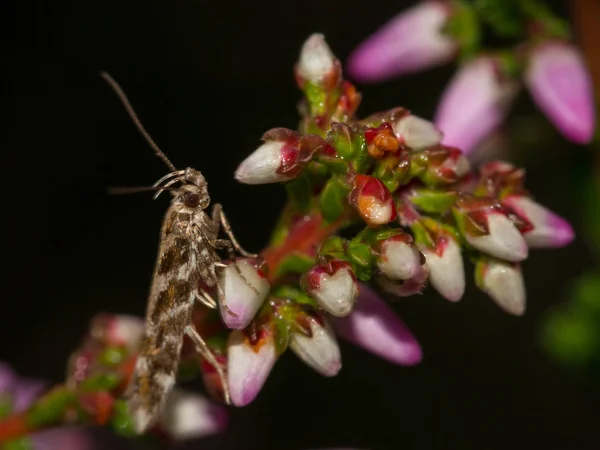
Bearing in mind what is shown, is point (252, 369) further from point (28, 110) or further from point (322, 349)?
point (28, 110)

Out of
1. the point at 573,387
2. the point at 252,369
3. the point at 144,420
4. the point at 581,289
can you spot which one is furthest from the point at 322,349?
the point at 573,387

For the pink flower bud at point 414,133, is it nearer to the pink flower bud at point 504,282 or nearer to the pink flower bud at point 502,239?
the pink flower bud at point 502,239

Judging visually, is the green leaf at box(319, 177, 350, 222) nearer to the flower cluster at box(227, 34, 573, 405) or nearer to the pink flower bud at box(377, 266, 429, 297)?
the flower cluster at box(227, 34, 573, 405)

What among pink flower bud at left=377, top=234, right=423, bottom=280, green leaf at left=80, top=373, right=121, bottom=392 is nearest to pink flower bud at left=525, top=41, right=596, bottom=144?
pink flower bud at left=377, top=234, right=423, bottom=280

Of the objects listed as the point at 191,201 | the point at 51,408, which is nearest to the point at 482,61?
the point at 191,201

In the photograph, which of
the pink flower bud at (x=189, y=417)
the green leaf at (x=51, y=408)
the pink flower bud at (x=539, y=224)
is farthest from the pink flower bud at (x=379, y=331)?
the green leaf at (x=51, y=408)

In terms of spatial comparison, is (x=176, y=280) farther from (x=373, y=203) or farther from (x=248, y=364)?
(x=373, y=203)
